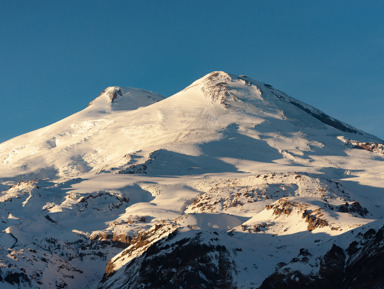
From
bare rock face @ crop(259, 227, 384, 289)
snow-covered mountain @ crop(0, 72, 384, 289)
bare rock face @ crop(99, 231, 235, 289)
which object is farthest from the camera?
bare rock face @ crop(99, 231, 235, 289)

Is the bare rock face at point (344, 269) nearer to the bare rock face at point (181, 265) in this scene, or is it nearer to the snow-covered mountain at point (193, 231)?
the snow-covered mountain at point (193, 231)

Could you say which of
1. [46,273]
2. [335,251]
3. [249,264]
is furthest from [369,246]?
[46,273]

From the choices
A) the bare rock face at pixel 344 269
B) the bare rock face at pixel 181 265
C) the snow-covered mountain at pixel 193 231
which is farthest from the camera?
the bare rock face at pixel 181 265

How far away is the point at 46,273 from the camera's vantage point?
9512 centimetres

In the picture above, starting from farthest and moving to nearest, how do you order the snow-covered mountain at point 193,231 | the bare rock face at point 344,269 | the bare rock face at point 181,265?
the bare rock face at point 181,265
the snow-covered mountain at point 193,231
the bare rock face at point 344,269

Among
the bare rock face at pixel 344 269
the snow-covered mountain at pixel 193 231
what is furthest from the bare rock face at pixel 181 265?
the bare rock face at pixel 344 269

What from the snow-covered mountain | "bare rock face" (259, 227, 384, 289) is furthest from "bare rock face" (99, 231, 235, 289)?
"bare rock face" (259, 227, 384, 289)

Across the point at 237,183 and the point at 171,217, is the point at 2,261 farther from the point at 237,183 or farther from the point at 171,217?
the point at 237,183

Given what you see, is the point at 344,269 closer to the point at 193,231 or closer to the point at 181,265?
the point at 181,265

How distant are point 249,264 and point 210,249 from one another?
6.77m

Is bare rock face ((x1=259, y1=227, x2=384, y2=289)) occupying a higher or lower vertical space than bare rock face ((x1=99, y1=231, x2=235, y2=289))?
higher

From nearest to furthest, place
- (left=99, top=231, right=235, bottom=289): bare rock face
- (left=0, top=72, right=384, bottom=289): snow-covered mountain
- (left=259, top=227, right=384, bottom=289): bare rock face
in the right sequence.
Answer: (left=259, top=227, right=384, bottom=289): bare rock face < (left=0, top=72, right=384, bottom=289): snow-covered mountain < (left=99, top=231, right=235, bottom=289): bare rock face

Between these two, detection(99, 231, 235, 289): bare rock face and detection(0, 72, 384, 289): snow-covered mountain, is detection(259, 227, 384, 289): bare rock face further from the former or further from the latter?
detection(99, 231, 235, 289): bare rock face

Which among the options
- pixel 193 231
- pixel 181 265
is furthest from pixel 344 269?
pixel 193 231
